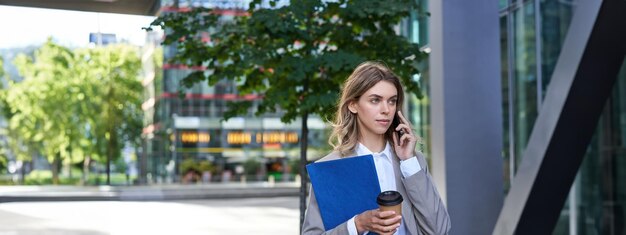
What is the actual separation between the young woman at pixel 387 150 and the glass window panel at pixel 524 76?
10.7 m

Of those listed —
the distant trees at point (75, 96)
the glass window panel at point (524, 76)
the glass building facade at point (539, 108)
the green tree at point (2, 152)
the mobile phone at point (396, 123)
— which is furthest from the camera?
the green tree at point (2, 152)

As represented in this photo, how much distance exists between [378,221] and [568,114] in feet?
17.6

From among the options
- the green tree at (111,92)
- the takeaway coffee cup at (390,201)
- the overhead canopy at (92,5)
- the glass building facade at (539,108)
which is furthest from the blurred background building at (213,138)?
the takeaway coffee cup at (390,201)

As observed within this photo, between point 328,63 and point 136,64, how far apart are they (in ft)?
128

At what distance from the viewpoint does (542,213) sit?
789cm

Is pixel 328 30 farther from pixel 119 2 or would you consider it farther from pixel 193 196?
pixel 193 196

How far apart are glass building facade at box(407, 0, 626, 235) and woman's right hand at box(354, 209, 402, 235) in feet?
33.0

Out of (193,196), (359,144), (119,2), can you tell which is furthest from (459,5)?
(193,196)

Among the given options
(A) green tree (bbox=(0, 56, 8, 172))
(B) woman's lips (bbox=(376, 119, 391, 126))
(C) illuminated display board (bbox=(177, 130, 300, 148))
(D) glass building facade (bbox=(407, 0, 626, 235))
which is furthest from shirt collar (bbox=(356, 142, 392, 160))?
(C) illuminated display board (bbox=(177, 130, 300, 148))

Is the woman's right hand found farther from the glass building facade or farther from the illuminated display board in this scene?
the illuminated display board

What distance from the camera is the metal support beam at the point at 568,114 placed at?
7230mm

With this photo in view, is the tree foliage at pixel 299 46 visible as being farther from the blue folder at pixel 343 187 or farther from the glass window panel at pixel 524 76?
the blue folder at pixel 343 187

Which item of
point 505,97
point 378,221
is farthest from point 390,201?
point 505,97

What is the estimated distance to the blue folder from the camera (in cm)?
279
